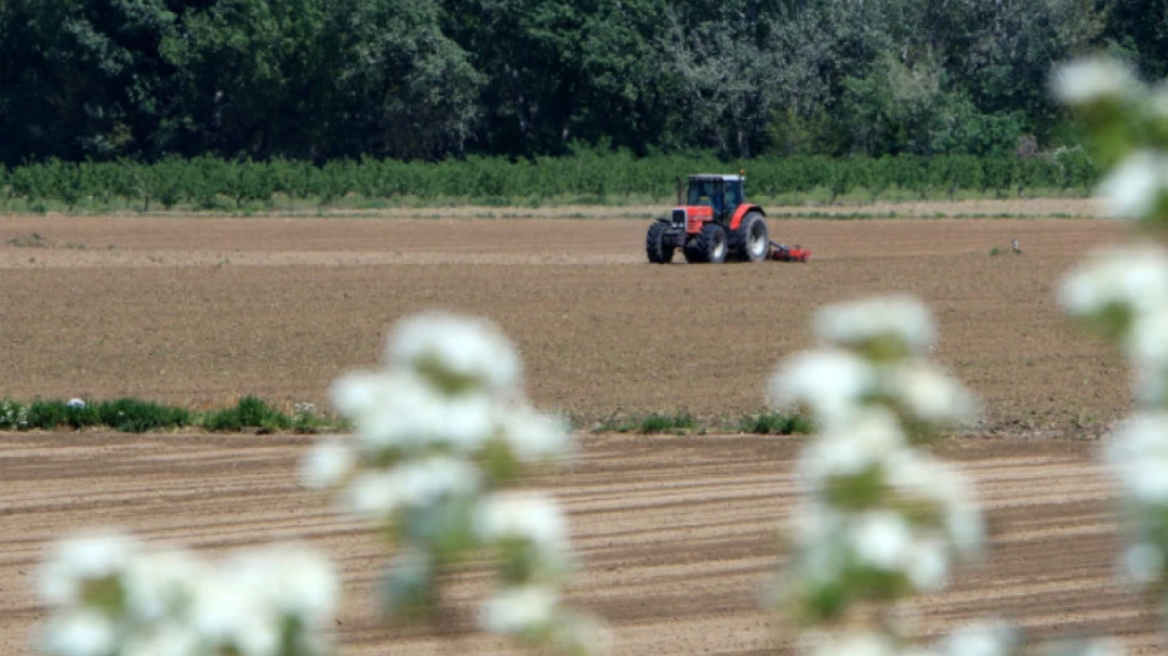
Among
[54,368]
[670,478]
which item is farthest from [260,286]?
[670,478]

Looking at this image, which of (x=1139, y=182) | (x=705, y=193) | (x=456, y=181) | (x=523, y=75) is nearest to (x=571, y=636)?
(x=1139, y=182)

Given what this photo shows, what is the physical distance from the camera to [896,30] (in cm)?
9038

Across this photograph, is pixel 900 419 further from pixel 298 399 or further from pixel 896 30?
pixel 896 30

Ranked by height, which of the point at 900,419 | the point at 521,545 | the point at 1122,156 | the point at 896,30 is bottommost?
the point at 521,545

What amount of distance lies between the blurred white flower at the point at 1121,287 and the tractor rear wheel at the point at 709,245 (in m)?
34.2

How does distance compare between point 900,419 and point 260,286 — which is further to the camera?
point 260,286

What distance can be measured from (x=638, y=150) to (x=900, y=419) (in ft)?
283

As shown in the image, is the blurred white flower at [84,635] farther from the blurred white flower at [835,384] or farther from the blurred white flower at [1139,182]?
the blurred white flower at [1139,182]

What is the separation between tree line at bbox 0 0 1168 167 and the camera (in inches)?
3243

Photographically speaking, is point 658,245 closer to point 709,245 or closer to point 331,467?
point 709,245

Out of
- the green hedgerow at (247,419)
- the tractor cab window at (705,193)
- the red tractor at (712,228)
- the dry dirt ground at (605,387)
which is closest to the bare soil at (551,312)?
the dry dirt ground at (605,387)

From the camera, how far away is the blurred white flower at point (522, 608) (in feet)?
6.11

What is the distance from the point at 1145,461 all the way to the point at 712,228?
34.6 meters

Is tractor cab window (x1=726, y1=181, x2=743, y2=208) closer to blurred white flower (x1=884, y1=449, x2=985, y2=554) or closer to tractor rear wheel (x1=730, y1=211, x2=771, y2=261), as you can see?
tractor rear wheel (x1=730, y1=211, x2=771, y2=261)
